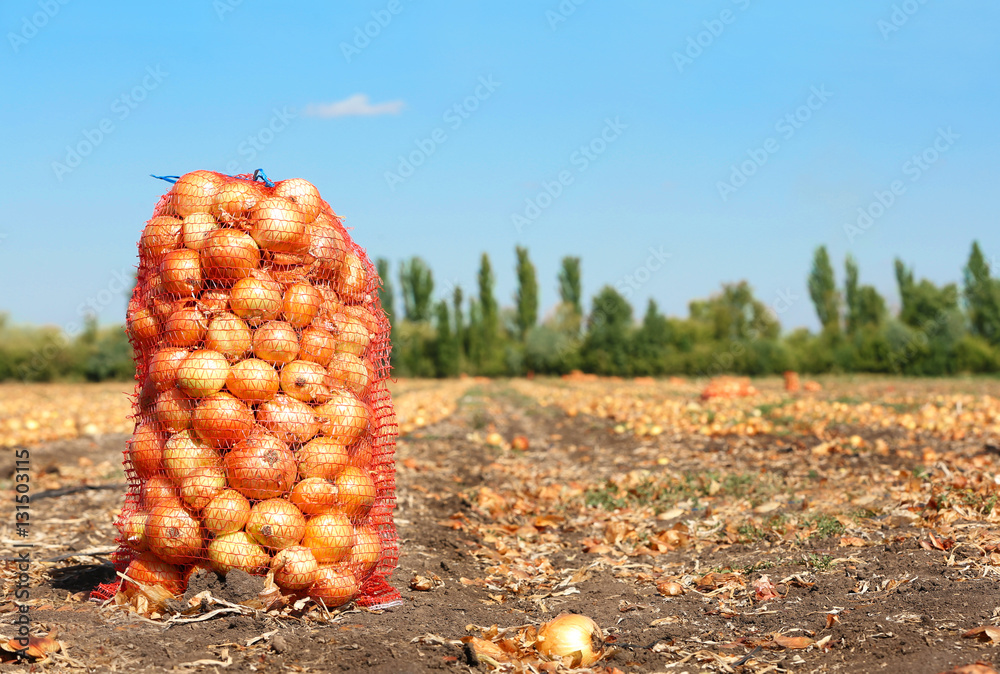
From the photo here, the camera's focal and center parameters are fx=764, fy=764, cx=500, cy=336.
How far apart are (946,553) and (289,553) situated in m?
3.70

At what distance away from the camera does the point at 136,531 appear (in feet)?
12.7

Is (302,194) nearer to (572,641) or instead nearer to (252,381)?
(252,381)

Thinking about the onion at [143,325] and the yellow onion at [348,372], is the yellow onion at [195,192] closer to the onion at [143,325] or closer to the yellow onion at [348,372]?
the onion at [143,325]

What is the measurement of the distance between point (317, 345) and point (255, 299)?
1.25 feet

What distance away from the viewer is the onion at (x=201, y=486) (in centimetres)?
370

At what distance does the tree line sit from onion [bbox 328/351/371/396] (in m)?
41.4

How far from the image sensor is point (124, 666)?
3.08 metres

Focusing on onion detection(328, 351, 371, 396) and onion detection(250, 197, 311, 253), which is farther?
onion detection(328, 351, 371, 396)

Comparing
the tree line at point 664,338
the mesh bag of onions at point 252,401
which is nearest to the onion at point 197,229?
the mesh bag of onions at point 252,401

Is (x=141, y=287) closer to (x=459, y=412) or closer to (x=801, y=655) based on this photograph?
(x=801, y=655)

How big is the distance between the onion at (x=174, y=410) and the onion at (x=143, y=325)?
396mm

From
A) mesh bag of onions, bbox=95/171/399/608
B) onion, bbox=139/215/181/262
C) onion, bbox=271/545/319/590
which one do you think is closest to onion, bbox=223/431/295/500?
mesh bag of onions, bbox=95/171/399/608

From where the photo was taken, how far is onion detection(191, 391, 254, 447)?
372cm

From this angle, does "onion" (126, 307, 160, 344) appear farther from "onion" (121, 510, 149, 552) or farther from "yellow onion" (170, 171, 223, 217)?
"onion" (121, 510, 149, 552)
